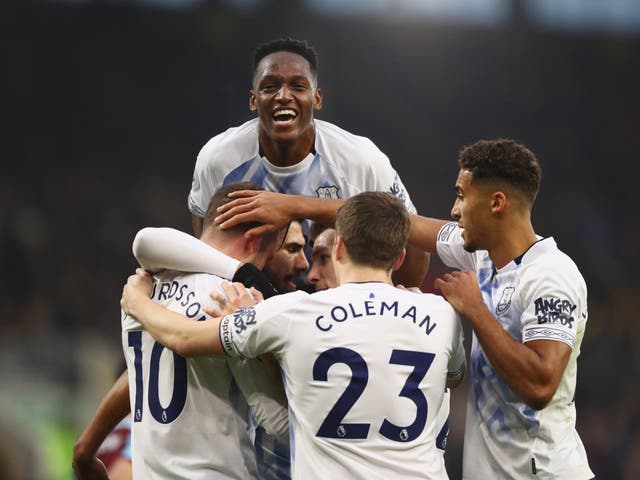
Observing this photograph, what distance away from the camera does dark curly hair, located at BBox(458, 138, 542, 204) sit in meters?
4.10

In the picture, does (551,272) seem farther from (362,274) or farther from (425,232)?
Answer: (425,232)

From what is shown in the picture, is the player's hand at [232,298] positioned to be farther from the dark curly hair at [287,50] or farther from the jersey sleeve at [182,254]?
the dark curly hair at [287,50]

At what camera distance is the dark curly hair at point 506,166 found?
4102 millimetres

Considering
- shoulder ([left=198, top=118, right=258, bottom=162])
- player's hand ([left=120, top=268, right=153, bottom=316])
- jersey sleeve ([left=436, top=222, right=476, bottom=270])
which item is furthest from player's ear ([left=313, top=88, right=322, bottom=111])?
player's hand ([left=120, top=268, right=153, bottom=316])

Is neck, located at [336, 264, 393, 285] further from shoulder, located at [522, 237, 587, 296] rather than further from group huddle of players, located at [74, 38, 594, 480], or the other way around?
shoulder, located at [522, 237, 587, 296]

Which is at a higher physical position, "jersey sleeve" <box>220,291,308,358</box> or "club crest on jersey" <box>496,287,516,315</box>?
"club crest on jersey" <box>496,287,516,315</box>

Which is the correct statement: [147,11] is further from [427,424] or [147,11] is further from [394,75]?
[427,424]

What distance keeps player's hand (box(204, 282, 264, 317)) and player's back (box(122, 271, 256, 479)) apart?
48 mm

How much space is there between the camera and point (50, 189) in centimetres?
1691

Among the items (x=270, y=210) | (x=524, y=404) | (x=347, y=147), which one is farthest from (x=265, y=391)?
(x=347, y=147)

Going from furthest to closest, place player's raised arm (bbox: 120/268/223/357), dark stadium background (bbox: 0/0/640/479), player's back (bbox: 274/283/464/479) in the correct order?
dark stadium background (bbox: 0/0/640/479)
player's raised arm (bbox: 120/268/223/357)
player's back (bbox: 274/283/464/479)

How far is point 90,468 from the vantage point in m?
4.90

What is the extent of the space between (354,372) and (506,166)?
1091 millimetres

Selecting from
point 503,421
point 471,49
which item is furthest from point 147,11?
point 503,421
